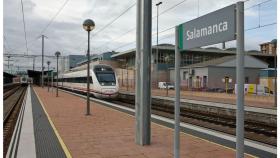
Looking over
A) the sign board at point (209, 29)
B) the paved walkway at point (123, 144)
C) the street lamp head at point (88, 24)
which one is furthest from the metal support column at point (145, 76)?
the street lamp head at point (88, 24)

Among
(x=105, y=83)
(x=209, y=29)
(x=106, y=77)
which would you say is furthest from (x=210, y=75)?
(x=209, y=29)

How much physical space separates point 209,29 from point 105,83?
72.7 feet

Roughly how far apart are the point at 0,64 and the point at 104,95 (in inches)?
617

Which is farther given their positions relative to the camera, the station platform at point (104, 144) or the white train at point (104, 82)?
the white train at point (104, 82)

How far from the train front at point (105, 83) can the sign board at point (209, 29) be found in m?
20.9

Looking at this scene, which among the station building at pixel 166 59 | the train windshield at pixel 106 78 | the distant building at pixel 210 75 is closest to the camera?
the train windshield at pixel 106 78

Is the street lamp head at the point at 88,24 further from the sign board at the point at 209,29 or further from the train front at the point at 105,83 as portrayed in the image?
the train front at the point at 105,83

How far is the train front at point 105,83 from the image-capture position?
26.3 metres

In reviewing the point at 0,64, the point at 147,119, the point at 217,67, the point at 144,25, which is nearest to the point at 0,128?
the point at 0,64

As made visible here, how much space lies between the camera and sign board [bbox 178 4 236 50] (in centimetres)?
444

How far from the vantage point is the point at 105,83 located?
26.7m

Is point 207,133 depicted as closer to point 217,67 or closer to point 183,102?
point 183,102

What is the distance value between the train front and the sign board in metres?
20.9

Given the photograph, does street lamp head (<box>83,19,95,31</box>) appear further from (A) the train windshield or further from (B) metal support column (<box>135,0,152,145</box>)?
(A) the train windshield
